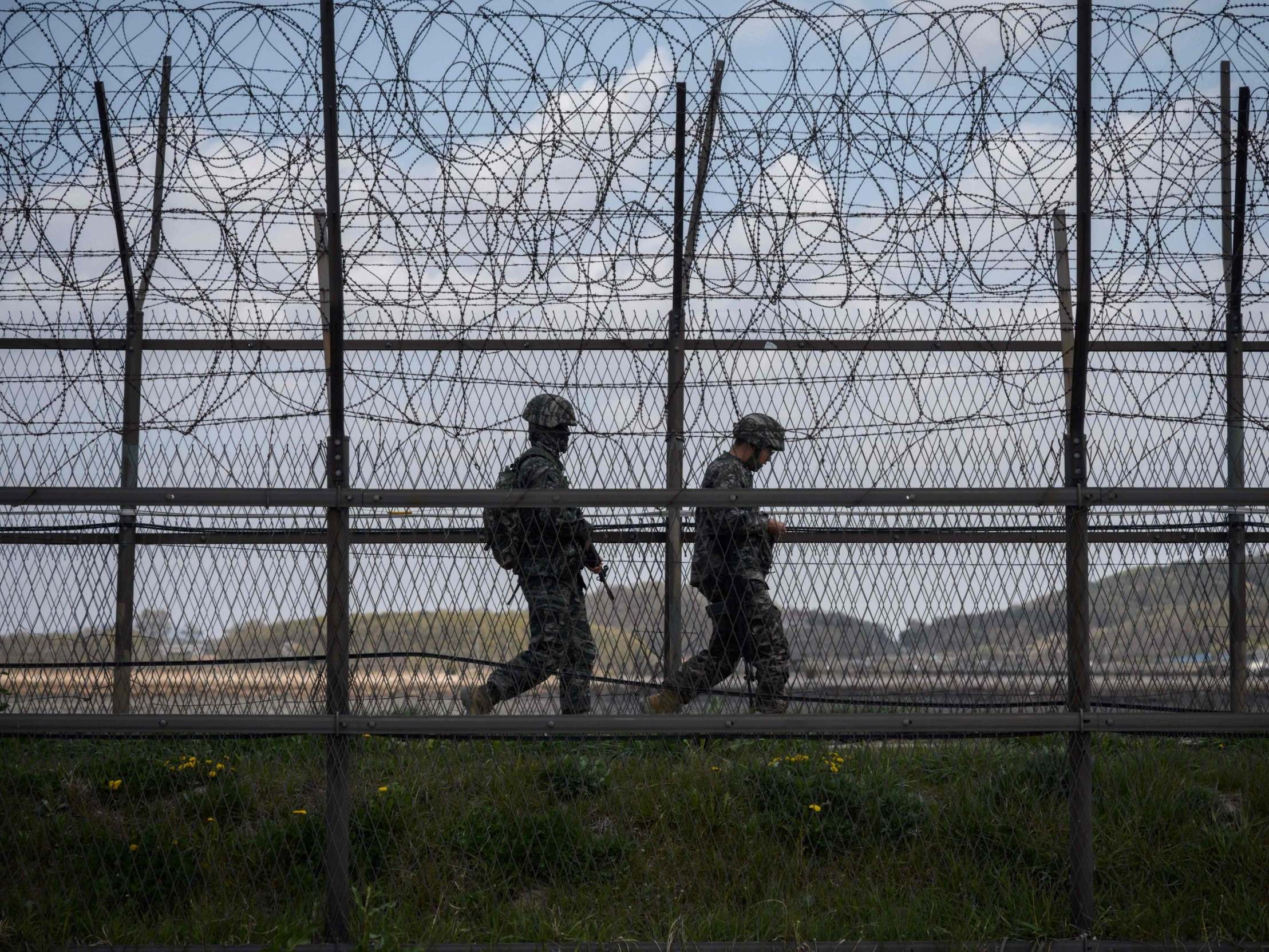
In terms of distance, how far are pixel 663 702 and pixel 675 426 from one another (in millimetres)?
1772

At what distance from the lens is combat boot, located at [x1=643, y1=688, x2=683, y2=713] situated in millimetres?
5156

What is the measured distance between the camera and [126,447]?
22.8 ft

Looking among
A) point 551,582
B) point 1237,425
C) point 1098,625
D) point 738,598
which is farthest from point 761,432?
point 1237,425

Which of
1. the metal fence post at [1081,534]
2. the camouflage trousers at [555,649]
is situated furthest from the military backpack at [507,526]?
the metal fence post at [1081,534]

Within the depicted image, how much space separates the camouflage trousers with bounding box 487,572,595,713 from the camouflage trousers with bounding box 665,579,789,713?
15.7 inches

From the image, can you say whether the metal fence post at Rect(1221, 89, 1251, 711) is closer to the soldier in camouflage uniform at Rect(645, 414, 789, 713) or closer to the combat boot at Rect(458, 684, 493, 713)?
the soldier in camouflage uniform at Rect(645, 414, 789, 713)

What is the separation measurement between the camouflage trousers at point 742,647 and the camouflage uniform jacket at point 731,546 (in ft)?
0.22

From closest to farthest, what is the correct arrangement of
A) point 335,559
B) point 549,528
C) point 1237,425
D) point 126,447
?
point 335,559, point 549,528, point 1237,425, point 126,447

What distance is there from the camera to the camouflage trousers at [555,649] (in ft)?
15.8

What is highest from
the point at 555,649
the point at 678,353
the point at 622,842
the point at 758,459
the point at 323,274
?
the point at 323,274

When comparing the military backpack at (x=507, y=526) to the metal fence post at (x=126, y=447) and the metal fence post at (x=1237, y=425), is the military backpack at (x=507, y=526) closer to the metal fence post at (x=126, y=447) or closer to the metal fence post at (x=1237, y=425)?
the metal fence post at (x=126, y=447)

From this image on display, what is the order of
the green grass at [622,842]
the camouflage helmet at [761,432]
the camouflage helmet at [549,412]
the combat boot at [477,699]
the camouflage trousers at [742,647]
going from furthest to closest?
the camouflage helmet at [549,412], the camouflage helmet at [761,432], the camouflage trousers at [742,647], the combat boot at [477,699], the green grass at [622,842]

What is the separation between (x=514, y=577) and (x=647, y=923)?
1.38 m

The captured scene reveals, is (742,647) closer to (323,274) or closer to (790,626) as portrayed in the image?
(790,626)
